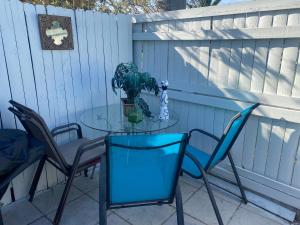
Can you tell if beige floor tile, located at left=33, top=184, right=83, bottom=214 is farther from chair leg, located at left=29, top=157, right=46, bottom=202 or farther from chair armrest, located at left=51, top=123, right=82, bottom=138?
chair armrest, located at left=51, top=123, right=82, bottom=138

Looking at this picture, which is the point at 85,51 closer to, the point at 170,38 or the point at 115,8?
the point at 170,38

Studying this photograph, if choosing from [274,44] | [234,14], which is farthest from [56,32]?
[274,44]

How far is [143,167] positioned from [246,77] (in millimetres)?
1304

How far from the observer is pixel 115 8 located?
19.8 ft

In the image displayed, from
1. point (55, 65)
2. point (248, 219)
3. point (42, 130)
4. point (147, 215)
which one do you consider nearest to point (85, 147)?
point (42, 130)

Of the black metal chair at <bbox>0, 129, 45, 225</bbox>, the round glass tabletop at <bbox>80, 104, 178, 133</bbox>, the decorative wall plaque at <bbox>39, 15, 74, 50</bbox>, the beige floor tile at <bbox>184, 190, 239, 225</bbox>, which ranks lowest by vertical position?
the beige floor tile at <bbox>184, 190, 239, 225</bbox>

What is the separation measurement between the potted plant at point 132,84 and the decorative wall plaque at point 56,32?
2.05 ft

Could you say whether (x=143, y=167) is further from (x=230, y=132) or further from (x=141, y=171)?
(x=230, y=132)

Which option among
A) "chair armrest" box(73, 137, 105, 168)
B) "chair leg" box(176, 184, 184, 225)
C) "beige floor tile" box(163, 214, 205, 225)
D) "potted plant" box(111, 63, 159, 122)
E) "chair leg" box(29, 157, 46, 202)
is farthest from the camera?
"chair leg" box(29, 157, 46, 202)

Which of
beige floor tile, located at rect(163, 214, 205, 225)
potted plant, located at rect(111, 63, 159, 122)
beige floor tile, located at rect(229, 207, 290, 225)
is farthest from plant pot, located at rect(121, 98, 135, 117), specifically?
beige floor tile, located at rect(229, 207, 290, 225)

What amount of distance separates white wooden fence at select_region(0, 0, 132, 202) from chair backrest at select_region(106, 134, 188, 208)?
121 centimetres

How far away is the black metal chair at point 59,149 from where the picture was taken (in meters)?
1.60

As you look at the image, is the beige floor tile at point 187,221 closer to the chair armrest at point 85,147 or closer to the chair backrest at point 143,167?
the chair backrest at point 143,167

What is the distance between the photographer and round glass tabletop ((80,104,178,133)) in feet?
6.57
